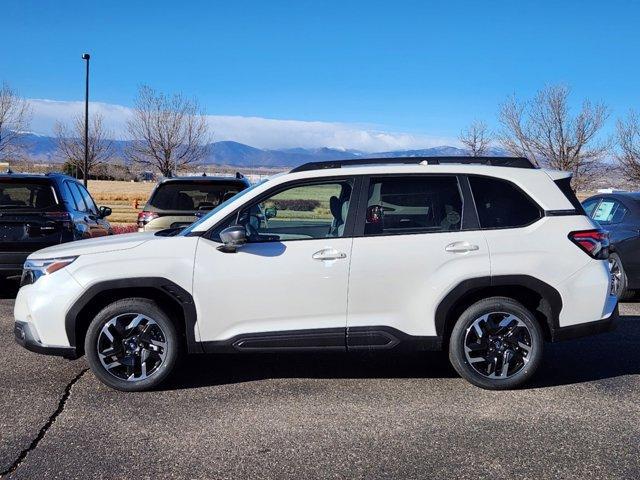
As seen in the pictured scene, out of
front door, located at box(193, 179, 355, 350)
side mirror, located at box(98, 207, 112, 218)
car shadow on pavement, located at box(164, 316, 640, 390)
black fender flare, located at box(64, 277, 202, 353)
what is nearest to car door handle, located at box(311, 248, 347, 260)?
front door, located at box(193, 179, 355, 350)

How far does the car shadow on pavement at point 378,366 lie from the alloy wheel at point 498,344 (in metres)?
0.32

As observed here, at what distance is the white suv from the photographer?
501 centimetres

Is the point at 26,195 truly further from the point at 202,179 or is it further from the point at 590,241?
the point at 590,241

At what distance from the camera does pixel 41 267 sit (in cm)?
521

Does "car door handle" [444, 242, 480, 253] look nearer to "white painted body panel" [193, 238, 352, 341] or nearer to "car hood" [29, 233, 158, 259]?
"white painted body panel" [193, 238, 352, 341]

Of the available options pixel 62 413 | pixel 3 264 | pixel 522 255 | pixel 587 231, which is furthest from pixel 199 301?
pixel 3 264

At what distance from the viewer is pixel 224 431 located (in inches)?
171

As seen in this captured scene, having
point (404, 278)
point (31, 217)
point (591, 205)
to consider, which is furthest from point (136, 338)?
point (591, 205)

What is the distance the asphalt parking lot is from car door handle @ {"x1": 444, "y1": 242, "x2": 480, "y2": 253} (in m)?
1.09

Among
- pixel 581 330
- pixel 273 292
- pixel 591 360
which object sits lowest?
pixel 591 360

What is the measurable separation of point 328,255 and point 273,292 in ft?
1.62

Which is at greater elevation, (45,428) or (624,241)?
(624,241)

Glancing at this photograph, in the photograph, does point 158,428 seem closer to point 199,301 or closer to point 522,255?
point 199,301

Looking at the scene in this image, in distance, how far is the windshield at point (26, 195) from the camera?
28.1 ft
